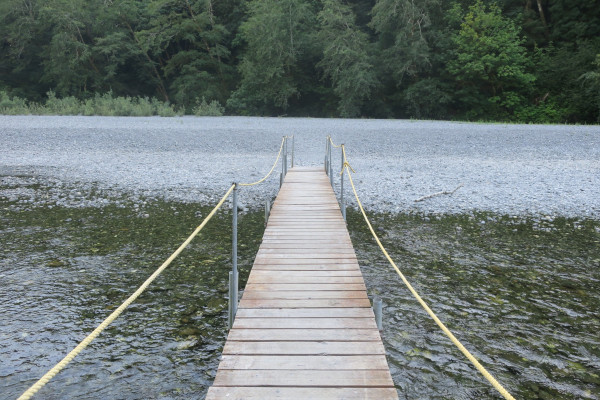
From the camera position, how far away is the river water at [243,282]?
→ 12.4 feet

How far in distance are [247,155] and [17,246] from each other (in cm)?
870

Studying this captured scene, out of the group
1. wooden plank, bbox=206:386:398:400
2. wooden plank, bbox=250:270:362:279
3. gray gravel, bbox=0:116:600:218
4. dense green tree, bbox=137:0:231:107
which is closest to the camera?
wooden plank, bbox=206:386:398:400

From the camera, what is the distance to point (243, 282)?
5730 millimetres

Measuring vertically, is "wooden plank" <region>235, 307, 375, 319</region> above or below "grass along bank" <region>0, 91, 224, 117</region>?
below

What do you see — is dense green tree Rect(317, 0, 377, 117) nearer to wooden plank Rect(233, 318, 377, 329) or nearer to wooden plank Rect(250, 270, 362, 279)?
wooden plank Rect(250, 270, 362, 279)

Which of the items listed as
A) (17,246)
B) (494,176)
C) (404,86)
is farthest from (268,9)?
(17,246)

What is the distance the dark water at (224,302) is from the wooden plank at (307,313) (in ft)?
1.94

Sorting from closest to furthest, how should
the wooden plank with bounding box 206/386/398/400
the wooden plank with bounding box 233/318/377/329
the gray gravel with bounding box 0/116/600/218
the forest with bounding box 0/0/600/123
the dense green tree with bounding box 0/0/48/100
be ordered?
the wooden plank with bounding box 206/386/398/400, the wooden plank with bounding box 233/318/377/329, the gray gravel with bounding box 0/116/600/218, the forest with bounding box 0/0/600/123, the dense green tree with bounding box 0/0/48/100

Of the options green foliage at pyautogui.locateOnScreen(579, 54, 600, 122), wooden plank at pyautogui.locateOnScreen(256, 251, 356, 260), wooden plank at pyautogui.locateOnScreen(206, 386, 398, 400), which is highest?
green foliage at pyautogui.locateOnScreen(579, 54, 600, 122)

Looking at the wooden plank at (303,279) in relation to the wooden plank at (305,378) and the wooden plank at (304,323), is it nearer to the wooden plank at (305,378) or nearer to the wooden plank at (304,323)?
the wooden plank at (304,323)

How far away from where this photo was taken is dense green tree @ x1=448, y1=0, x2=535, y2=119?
29.4 metres

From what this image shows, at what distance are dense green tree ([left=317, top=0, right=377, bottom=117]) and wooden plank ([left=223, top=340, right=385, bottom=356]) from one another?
28034 mm

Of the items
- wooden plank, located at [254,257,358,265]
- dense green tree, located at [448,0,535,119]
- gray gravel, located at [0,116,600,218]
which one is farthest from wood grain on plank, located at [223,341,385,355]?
dense green tree, located at [448,0,535,119]

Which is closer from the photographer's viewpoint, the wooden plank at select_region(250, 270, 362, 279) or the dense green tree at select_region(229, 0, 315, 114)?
the wooden plank at select_region(250, 270, 362, 279)
